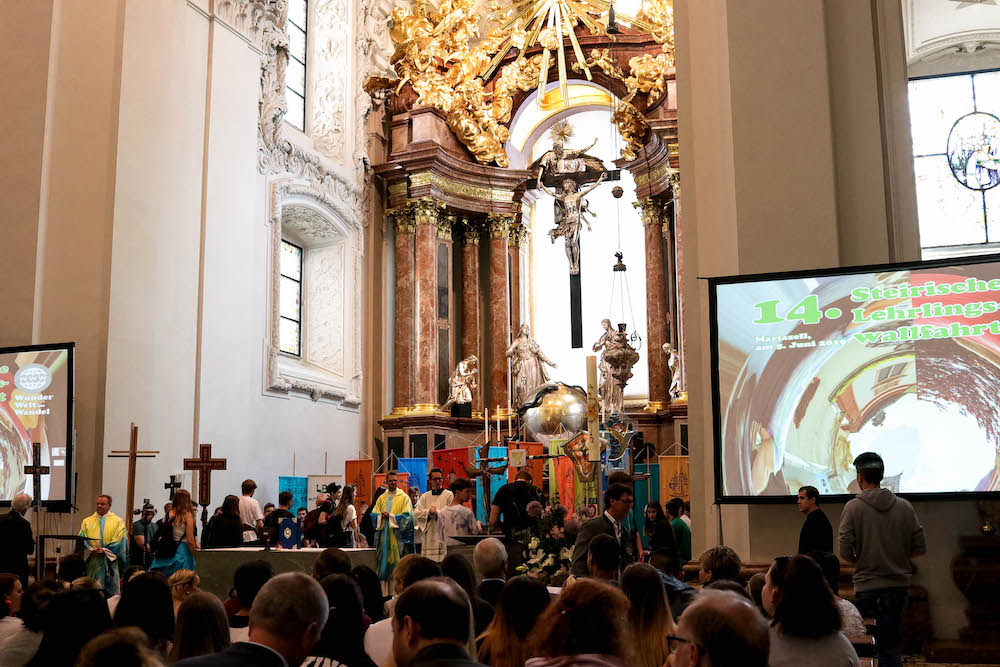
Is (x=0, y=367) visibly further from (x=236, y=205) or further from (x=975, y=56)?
(x=975, y=56)

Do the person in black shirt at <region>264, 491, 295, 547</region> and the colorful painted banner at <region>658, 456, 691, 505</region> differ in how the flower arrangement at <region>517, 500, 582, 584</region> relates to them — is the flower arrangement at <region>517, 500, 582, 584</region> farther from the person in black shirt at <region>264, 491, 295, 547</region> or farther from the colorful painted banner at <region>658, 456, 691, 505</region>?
the colorful painted banner at <region>658, 456, 691, 505</region>

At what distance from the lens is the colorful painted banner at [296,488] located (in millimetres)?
16702

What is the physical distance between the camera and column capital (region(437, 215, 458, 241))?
2150 cm

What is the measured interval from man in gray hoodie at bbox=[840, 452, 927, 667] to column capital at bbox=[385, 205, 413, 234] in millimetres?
15756

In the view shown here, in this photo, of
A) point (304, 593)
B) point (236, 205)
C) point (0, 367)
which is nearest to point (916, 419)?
point (304, 593)

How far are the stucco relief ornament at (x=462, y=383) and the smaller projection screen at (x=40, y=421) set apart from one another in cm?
980

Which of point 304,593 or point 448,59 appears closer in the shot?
point 304,593

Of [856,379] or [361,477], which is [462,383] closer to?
[361,477]

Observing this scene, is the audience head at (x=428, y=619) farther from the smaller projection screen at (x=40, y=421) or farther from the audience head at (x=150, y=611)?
the smaller projection screen at (x=40, y=421)

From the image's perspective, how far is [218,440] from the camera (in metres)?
14.6

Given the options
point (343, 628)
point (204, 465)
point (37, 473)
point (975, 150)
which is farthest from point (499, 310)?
point (343, 628)

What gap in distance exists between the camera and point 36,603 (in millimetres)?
4840

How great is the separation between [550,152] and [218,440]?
9.84m

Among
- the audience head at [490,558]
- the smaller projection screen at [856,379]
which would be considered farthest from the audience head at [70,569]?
the smaller projection screen at [856,379]
